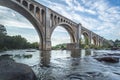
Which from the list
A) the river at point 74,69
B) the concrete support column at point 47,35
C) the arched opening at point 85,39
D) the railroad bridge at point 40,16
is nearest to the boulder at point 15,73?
the river at point 74,69

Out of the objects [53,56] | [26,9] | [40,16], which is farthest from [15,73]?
[40,16]

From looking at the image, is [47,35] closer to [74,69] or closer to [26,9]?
[26,9]

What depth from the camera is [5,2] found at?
142ft

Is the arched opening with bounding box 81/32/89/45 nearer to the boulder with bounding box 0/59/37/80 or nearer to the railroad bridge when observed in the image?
the railroad bridge

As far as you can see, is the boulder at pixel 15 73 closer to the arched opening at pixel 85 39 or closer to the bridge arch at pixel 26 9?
the bridge arch at pixel 26 9

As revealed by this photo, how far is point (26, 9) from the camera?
47312 millimetres

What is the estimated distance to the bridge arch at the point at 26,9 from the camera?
43884mm

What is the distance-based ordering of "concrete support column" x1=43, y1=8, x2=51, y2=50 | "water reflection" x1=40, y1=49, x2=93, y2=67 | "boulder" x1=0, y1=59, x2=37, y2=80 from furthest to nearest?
1. "concrete support column" x1=43, y1=8, x2=51, y2=50
2. "water reflection" x1=40, y1=49, x2=93, y2=67
3. "boulder" x1=0, y1=59, x2=37, y2=80

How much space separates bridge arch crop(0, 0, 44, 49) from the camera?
43.9 metres

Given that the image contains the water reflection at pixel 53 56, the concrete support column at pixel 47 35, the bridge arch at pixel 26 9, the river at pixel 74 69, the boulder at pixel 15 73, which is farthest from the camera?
the concrete support column at pixel 47 35

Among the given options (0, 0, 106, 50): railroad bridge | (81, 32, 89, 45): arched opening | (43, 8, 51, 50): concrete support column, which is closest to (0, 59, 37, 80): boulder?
(0, 0, 106, 50): railroad bridge

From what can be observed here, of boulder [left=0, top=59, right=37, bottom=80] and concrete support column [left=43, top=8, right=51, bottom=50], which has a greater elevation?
concrete support column [left=43, top=8, right=51, bottom=50]

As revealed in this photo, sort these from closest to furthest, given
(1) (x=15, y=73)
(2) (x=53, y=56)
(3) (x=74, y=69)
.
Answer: (1) (x=15, y=73), (3) (x=74, y=69), (2) (x=53, y=56)

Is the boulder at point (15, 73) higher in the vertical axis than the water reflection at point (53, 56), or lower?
higher
